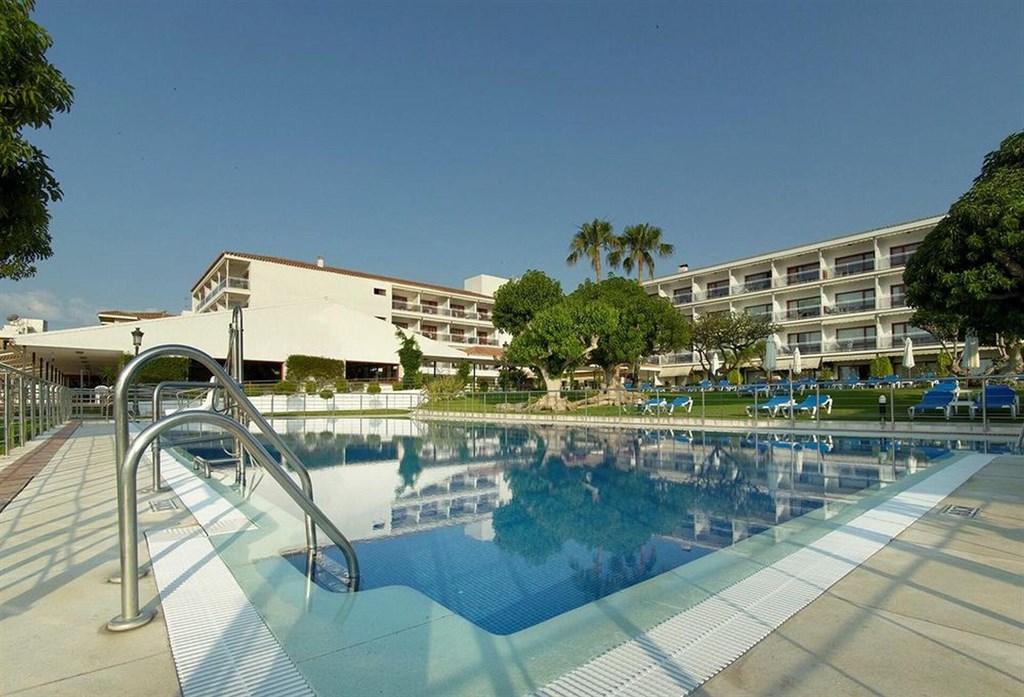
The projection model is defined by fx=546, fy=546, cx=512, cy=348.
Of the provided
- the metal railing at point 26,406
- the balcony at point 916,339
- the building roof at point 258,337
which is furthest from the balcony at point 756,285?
the metal railing at point 26,406

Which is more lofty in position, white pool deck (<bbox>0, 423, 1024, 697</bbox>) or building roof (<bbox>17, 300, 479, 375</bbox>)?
building roof (<bbox>17, 300, 479, 375</bbox>)

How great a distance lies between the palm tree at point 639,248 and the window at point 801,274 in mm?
9963

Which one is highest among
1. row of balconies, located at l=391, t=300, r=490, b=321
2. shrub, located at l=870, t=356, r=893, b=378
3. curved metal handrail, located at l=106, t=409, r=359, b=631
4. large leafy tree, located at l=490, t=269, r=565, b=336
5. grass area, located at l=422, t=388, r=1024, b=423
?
row of balconies, located at l=391, t=300, r=490, b=321

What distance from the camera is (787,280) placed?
44.2m

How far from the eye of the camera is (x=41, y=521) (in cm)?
466

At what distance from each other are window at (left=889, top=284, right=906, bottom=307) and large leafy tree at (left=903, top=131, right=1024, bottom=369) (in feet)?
85.1

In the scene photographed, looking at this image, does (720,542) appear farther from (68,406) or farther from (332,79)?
(332,79)

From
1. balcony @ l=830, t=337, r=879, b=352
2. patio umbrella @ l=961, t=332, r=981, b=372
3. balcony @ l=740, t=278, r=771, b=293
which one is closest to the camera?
patio umbrella @ l=961, t=332, r=981, b=372

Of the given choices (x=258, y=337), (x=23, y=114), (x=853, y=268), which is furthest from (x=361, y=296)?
(x=23, y=114)

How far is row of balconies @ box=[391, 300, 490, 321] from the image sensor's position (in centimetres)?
5205

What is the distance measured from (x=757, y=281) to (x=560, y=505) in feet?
146

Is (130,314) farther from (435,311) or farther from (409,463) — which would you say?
(409,463)

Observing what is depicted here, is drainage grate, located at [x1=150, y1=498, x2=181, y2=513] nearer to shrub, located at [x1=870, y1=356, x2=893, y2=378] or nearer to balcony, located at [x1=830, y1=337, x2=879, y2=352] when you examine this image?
shrub, located at [x1=870, y1=356, x2=893, y2=378]

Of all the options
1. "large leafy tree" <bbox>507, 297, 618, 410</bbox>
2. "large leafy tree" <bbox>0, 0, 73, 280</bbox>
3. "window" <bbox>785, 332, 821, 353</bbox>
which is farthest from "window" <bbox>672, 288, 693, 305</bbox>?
"large leafy tree" <bbox>0, 0, 73, 280</bbox>
